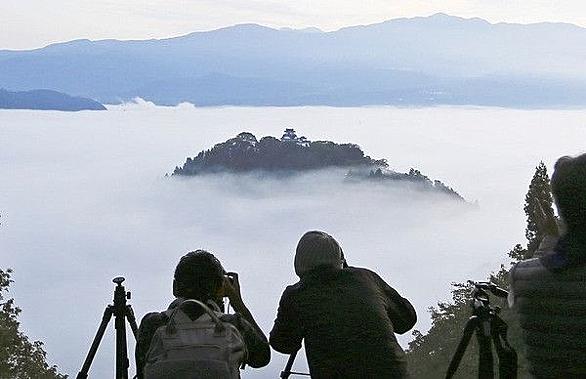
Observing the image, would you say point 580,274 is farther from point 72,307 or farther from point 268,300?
point 72,307

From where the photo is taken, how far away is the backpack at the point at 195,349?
3.46 metres

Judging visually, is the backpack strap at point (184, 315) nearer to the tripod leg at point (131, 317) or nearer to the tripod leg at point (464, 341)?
the tripod leg at point (464, 341)

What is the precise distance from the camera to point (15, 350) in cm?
2083

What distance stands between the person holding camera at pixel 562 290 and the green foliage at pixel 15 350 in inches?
720

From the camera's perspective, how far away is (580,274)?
10.0 ft

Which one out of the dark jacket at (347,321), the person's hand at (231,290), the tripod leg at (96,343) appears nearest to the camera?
the dark jacket at (347,321)

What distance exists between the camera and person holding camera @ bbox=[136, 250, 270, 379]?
3.47 meters

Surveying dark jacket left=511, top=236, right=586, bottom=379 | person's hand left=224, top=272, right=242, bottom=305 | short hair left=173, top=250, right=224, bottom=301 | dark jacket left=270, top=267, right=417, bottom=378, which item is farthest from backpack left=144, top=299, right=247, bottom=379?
dark jacket left=511, top=236, right=586, bottom=379

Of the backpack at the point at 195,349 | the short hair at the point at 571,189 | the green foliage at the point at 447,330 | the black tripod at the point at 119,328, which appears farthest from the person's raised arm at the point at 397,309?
the green foliage at the point at 447,330

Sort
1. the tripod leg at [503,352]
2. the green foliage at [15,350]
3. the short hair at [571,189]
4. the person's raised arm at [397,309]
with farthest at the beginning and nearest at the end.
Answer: the green foliage at [15,350] → the person's raised arm at [397,309] → the tripod leg at [503,352] → the short hair at [571,189]

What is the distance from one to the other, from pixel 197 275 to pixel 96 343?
1.32m

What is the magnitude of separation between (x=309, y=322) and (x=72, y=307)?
202m

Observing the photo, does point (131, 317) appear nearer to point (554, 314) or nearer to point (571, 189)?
point (554, 314)

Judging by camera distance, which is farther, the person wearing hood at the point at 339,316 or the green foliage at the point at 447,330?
the green foliage at the point at 447,330
